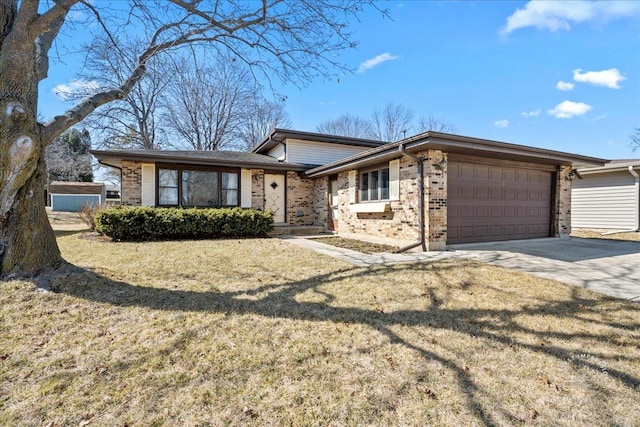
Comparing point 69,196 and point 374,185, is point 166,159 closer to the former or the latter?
point 374,185

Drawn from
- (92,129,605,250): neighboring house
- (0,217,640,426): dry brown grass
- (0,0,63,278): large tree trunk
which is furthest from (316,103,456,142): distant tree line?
(0,0,63,278): large tree trunk

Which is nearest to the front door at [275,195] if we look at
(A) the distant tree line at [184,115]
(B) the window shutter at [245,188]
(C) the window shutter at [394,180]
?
(B) the window shutter at [245,188]

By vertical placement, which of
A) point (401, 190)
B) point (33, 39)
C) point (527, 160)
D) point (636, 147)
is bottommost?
point (401, 190)

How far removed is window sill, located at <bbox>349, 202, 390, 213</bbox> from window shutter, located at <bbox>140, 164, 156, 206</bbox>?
23.3 feet

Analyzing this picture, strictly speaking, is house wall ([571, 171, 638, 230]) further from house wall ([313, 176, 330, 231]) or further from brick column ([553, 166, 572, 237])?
house wall ([313, 176, 330, 231])

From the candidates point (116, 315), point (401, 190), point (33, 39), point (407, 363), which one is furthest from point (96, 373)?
point (401, 190)

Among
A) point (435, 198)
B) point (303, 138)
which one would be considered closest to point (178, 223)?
point (303, 138)

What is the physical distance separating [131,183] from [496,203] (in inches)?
469

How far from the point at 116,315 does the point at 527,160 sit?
10.4 m

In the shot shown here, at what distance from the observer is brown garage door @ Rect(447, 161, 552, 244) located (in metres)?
7.96

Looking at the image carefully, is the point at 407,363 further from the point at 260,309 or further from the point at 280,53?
the point at 280,53

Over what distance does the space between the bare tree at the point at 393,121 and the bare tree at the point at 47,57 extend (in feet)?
86.5

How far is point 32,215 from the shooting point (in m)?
4.27

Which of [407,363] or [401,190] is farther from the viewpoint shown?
[401,190]
